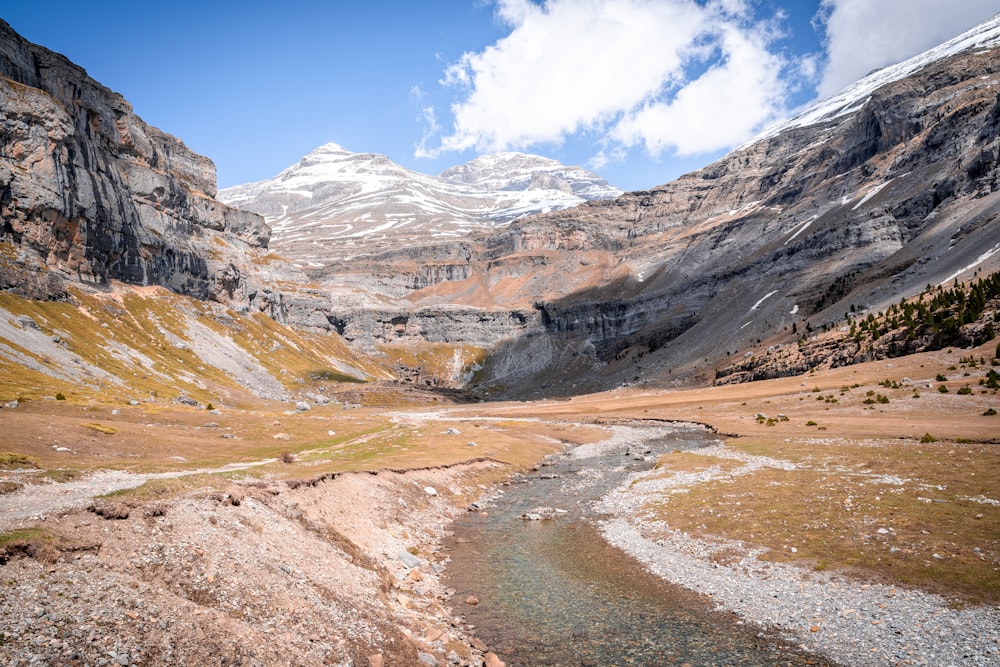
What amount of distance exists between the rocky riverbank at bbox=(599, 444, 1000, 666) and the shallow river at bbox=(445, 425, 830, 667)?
86 cm

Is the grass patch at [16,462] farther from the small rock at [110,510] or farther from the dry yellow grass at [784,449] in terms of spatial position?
the small rock at [110,510]

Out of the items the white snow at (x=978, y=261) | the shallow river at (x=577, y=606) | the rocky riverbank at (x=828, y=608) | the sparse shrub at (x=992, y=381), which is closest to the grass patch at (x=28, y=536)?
the shallow river at (x=577, y=606)

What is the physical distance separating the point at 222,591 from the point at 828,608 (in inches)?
772

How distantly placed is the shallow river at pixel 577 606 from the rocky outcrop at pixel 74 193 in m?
129

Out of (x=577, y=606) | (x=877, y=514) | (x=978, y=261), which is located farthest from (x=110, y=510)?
(x=978, y=261)

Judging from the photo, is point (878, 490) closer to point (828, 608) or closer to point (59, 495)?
point (828, 608)

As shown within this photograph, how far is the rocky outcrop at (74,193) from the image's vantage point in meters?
121

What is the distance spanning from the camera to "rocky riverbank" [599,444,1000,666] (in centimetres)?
1420

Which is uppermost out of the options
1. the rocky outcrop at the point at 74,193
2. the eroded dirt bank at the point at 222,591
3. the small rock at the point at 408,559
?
the rocky outcrop at the point at 74,193

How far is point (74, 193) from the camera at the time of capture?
139 metres

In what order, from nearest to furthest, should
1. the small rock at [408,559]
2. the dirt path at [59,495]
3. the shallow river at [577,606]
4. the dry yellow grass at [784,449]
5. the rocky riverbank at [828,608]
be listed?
the rocky riverbank at [828,608]
the shallow river at [577,606]
the dirt path at [59,495]
the dry yellow grass at [784,449]
the small rock at [408,559]

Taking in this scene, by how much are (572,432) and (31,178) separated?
145 m

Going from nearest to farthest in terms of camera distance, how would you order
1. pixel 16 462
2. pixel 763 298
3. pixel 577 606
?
pixel 577 606, pixel 16 462, pixel 763 298

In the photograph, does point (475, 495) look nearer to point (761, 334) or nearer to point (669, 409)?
point (669, 409)
